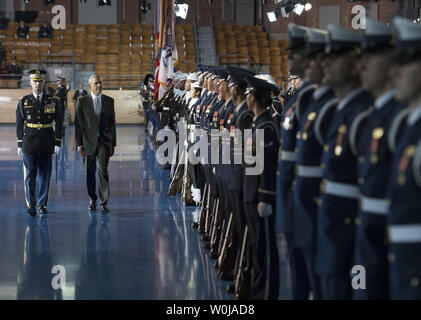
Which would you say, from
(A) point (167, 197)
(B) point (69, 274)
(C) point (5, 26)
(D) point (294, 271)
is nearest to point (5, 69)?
(C) point (5, 26)

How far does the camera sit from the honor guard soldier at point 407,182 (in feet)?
8.81

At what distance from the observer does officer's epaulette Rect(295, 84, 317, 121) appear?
3.92 m

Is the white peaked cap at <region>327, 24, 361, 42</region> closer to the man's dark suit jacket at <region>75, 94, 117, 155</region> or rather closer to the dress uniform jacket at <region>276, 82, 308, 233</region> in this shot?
the dress uniform jacket at <region>276, 82, 308, 233</region>

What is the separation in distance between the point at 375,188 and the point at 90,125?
6358mm

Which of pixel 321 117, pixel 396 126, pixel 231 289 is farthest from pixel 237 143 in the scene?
pixel 396 126

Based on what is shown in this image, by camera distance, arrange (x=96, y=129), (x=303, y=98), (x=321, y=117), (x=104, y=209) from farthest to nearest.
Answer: (x=104, y=209)
(x=96, y=129)
(x=303, y=98)
(x=321, y=117)

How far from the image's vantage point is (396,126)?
2.84 m

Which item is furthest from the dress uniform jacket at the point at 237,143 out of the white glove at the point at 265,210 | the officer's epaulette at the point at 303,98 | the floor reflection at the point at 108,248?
the officer's epaulette at the point at 303,98

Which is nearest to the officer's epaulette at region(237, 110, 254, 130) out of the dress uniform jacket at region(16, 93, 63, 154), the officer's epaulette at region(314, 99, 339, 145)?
the officer's epaulette at region(314, 99, 339, 145)

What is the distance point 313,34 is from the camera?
147 inches

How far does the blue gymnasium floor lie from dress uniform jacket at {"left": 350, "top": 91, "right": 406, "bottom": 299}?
2423 mm

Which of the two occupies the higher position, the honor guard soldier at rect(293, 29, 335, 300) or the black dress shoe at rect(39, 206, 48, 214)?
the honor guard soldier at rect(293, 29, 335, 300)

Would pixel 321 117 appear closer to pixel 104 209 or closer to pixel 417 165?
pixel 417 165
